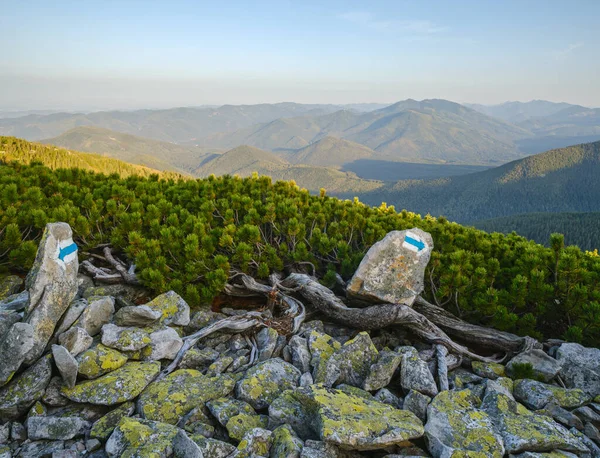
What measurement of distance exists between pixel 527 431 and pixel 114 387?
4743mm

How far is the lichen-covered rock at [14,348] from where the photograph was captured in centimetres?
430

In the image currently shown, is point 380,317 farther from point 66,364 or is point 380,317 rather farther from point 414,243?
point 66,364

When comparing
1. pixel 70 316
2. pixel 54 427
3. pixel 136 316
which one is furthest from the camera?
pixel 136 316

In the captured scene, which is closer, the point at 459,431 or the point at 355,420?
the point at 355,420

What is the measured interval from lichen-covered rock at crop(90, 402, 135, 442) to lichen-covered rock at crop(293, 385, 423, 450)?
1.97m

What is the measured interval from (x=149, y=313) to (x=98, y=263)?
9.98 ft

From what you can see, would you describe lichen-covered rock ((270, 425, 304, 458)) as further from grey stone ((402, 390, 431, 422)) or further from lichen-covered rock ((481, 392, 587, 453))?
lichen-covered rock ((481, 392, 587, 453))

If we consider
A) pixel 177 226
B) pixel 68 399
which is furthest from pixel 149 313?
pixel 177 226

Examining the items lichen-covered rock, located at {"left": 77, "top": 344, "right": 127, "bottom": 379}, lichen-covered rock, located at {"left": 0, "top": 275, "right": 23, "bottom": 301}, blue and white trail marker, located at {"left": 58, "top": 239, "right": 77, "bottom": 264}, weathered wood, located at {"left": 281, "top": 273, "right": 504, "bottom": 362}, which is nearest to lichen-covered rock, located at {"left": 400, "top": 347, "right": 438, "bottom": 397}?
weathered wood, located at {"left": 281, "top": 273, "right": 504, "bottom": 362}

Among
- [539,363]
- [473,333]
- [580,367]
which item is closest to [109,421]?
[473,333]

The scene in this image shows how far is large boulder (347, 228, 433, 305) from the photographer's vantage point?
21.4 ft

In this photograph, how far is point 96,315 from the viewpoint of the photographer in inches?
214

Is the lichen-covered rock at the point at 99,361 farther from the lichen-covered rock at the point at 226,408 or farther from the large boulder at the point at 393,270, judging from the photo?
the large boulder at the point at 393,270

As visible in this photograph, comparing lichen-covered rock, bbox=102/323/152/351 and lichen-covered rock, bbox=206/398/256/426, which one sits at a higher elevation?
lichen-covered rock, bbox=102/323/152/351
